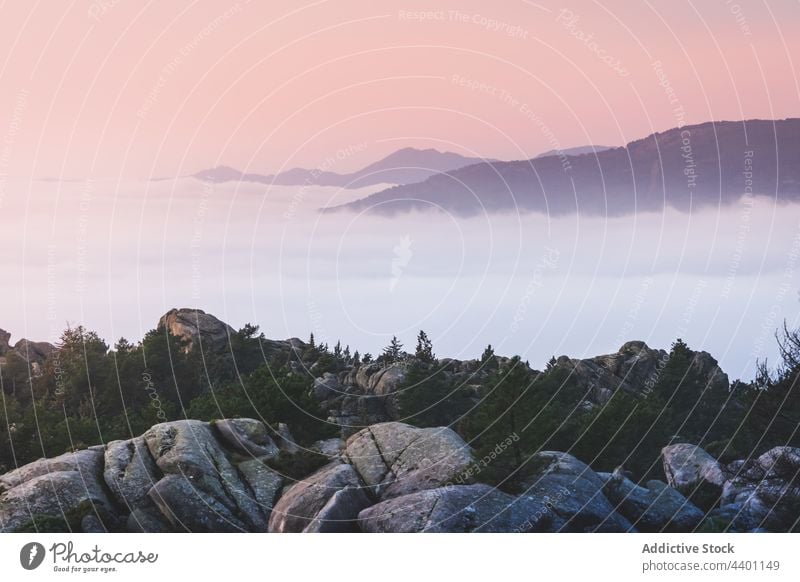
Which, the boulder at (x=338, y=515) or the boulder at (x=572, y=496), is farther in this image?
the boulder at (x=572, y=496)

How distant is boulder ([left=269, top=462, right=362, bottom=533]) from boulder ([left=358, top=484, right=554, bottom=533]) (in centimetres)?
191

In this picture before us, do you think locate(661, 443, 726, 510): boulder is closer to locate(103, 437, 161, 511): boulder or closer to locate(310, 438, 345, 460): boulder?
locate(310, 438, 345, 460): boulder

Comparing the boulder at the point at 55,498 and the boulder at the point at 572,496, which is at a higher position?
the boulder at the point at 55,498

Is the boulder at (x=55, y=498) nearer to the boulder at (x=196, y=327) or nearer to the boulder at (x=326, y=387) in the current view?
the boulder at (x=326, y=387)

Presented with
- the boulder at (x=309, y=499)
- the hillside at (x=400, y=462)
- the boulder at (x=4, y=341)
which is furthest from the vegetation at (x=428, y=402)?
the boulder at (x=4, y=341)

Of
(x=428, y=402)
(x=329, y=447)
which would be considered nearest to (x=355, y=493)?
(x=329, y=447)

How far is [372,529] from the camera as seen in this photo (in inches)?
1941

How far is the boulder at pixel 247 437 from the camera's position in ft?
195

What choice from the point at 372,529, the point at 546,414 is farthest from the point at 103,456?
the point at 546,414

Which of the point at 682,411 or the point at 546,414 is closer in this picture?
the point at 546,414

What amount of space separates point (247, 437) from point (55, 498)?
1099cm

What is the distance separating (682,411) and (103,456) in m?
49.0

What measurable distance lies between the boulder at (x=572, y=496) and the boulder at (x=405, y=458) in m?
3.48
